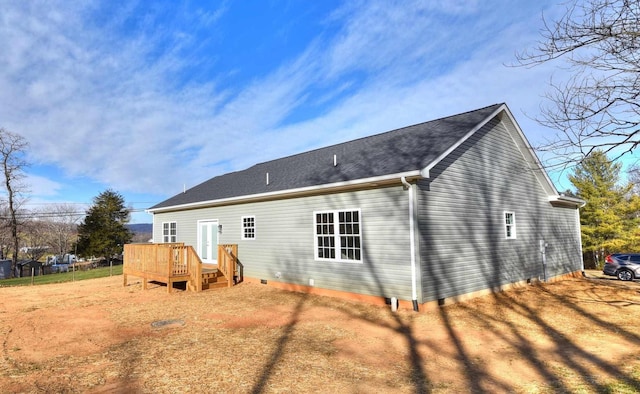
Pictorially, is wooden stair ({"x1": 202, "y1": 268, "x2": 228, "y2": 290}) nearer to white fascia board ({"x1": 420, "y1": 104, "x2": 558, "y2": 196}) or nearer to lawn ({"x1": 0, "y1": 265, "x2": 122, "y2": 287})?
white fascia board ({"x1": 420, "y1": 104, "x2": 558, "y2": 196})

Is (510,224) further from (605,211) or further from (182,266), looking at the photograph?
(605,211)

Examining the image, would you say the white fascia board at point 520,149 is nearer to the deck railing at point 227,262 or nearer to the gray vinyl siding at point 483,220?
the gray vinyl siding at point 483,220

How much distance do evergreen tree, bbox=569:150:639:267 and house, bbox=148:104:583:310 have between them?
1686 cm

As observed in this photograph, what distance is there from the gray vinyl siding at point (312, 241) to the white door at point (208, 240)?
0.50 metres

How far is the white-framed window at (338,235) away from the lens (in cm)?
957

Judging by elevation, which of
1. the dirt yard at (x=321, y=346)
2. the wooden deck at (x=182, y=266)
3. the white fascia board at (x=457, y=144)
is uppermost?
the white fascia board at (x=457, y=144)

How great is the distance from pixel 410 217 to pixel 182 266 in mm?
8075

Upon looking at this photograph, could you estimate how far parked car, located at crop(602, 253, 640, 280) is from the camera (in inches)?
658

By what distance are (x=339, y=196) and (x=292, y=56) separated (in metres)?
10.4

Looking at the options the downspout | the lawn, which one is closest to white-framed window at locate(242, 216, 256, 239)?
the downspout

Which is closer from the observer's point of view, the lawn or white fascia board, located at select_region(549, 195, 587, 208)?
white fascia board, located at select_region(549, 195, 587, 208)

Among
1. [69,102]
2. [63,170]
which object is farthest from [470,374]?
[63,170]

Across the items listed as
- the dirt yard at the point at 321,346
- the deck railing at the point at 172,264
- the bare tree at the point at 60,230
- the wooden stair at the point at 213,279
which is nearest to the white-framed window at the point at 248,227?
the wooden stair at the point at 213,279

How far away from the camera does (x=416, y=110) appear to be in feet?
63.4
